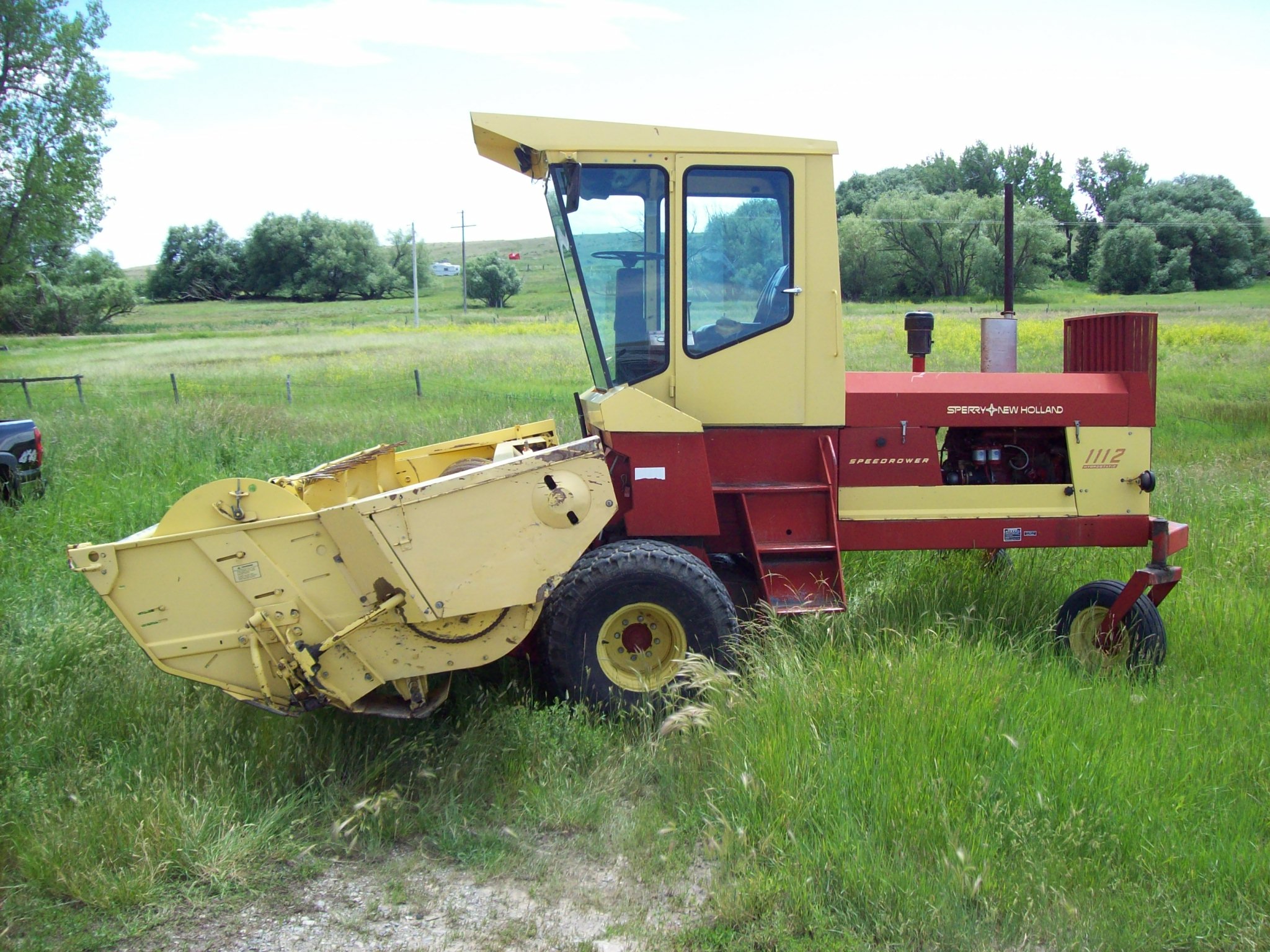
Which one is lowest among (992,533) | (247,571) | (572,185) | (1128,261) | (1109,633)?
(1109,633)

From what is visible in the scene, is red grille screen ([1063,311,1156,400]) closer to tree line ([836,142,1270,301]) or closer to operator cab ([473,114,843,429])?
operator cab ([473,114,843,429])

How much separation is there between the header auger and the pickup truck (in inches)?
197

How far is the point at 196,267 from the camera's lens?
8338cm

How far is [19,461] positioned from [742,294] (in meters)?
7.08

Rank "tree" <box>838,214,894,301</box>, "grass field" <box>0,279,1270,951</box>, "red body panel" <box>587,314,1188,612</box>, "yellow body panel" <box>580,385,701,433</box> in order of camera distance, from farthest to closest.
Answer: "tree" <box>838,214,894,301</box>
"red body panel" <box>587,314,1188,612</box>
"yellow body panel" <box>580,385,701,433</box>
"grass field" <box>0,279,1270,951</box>

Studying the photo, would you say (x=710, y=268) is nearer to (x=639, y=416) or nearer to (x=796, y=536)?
(x=639, y=416)

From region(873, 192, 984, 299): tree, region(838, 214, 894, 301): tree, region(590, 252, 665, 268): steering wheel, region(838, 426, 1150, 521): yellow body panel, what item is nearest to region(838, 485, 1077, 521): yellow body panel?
region(838, 426, 1150, 521): yellow body panel

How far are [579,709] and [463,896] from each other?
112 cm

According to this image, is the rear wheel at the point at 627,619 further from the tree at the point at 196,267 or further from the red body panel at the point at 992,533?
the tree at the point at 196,267

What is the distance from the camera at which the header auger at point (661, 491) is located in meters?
4.16

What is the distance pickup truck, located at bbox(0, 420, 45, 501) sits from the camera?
8.70 metres

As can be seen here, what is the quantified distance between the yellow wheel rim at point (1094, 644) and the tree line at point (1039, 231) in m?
34.8

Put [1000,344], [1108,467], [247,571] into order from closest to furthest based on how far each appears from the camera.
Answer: [247,571]
[1108,467]
[1000,344]

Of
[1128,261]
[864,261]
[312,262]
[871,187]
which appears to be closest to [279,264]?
[312,262]
